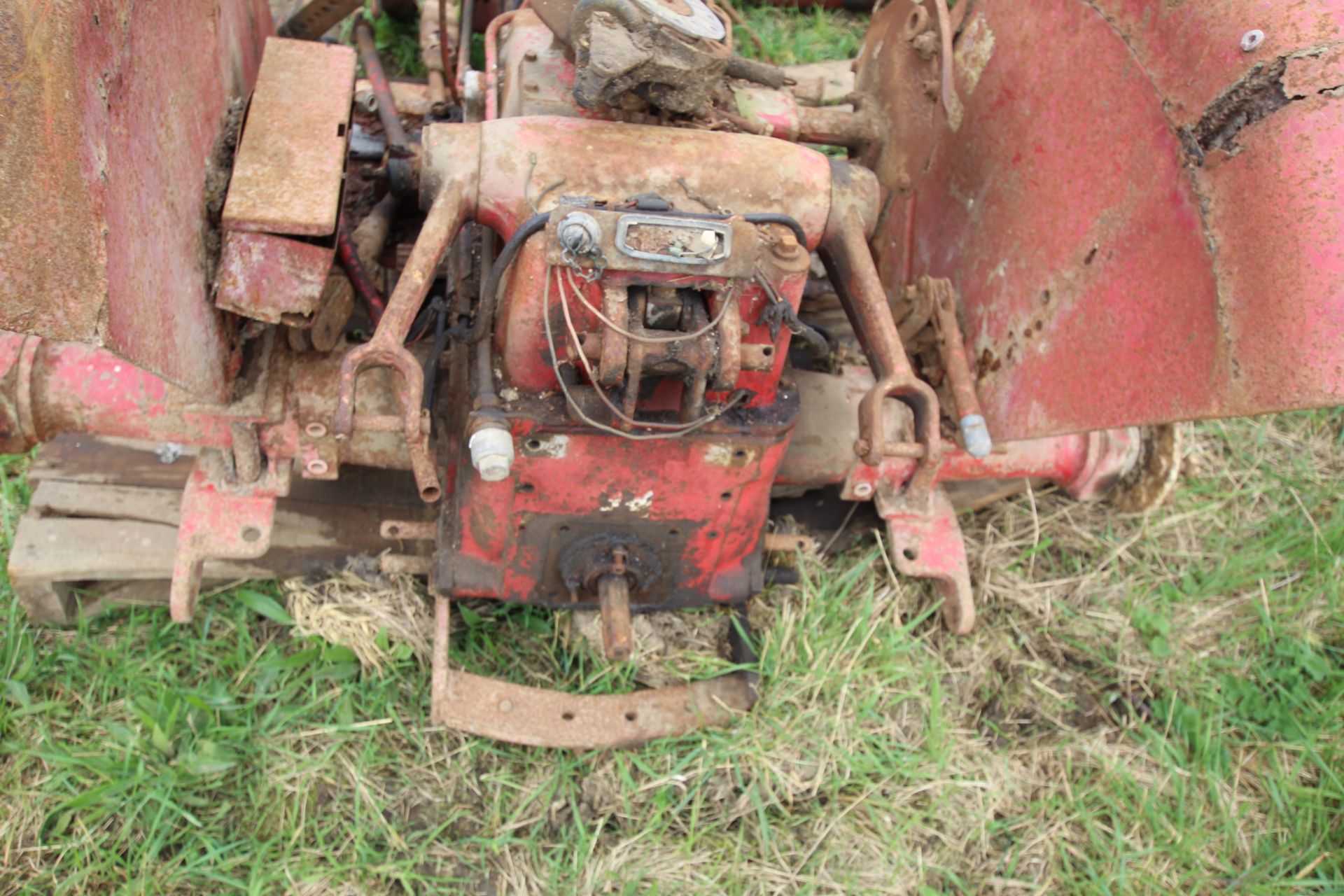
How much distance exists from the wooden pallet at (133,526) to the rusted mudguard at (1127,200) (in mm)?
1559

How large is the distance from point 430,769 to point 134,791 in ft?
2.12

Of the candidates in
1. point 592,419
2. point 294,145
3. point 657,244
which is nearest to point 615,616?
point 592,419

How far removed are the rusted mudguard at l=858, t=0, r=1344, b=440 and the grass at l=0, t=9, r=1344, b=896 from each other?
0.76m

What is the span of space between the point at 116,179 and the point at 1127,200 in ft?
6.39

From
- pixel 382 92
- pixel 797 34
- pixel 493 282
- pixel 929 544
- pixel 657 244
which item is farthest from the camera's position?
pixel 797 34

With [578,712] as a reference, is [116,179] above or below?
above

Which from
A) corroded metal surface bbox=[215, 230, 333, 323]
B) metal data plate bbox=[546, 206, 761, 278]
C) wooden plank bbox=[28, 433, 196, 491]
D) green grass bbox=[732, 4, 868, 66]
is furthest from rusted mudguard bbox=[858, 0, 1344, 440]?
wooden plank bbox=[28, 433, 196, 491]

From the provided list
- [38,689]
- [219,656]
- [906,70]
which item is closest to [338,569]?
[219,656]

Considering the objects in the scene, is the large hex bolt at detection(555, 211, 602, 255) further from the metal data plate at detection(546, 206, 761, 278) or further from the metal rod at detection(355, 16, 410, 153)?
the metal rod at detection(355, 16, 410, 153)

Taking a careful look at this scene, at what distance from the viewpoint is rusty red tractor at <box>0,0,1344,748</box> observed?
1772 mm

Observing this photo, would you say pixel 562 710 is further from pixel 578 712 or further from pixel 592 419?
pixel 592 419

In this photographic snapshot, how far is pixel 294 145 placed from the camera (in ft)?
7.02

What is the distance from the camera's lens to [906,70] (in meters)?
2.56

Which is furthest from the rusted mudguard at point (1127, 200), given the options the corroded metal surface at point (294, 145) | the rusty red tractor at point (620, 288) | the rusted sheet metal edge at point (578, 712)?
the corroded metal surface at point (294, 145)
